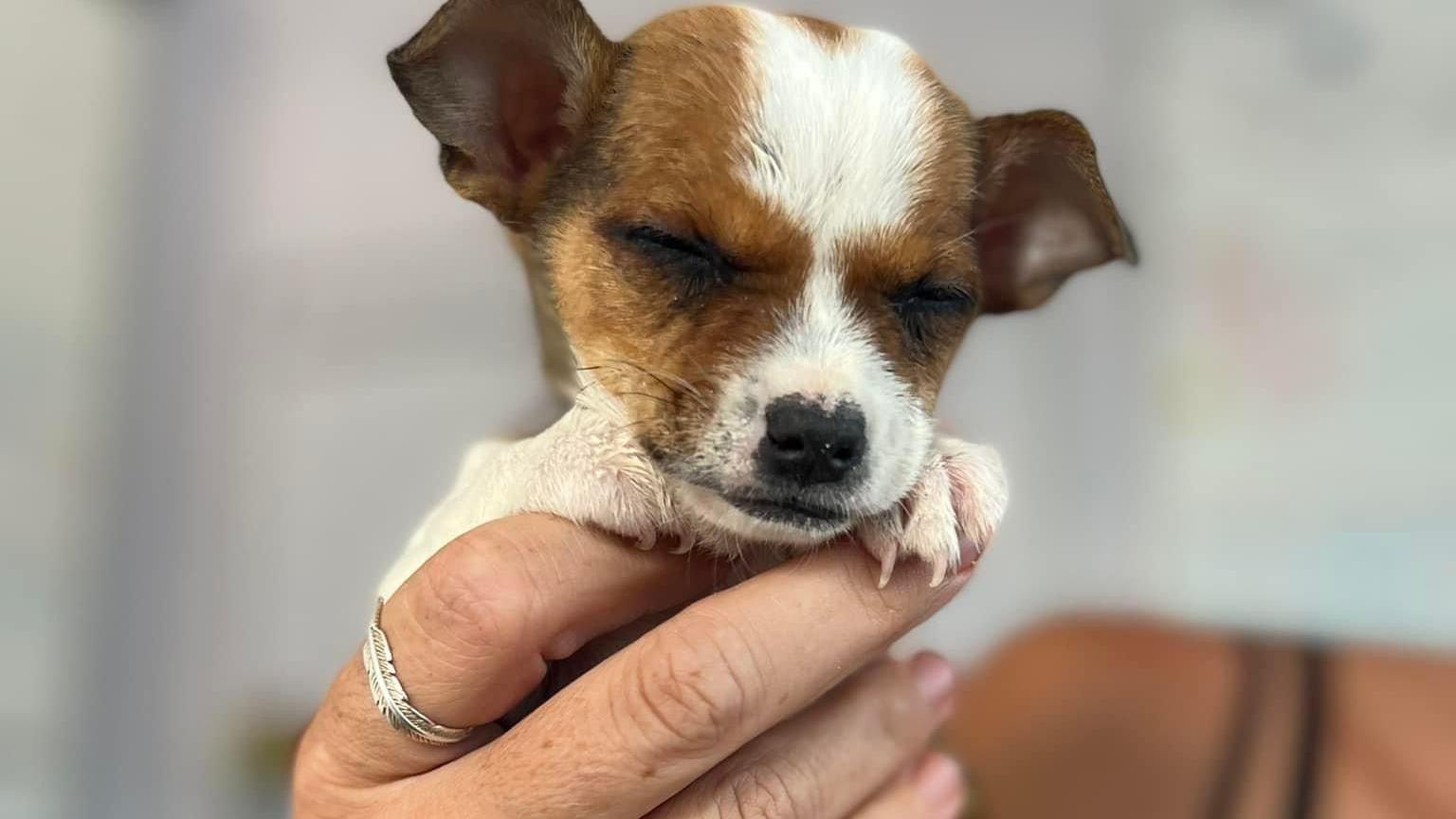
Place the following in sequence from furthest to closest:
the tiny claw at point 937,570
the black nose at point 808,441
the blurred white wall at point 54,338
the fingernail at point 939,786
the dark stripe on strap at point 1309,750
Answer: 1. the blurred white wall at point 54,338
2. the dark stripe on strap at point 1309,750
3. the fingernail at point 939,786
4. the tiny claw at point 937,570
5. the black nose at point 808,441

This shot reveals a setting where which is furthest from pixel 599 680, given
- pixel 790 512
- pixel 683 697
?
pixel 790 512

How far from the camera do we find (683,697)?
134 centimetres

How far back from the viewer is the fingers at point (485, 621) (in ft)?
4.67

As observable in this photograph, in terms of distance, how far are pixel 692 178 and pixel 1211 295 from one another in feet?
10.2

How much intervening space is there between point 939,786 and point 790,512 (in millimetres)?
936

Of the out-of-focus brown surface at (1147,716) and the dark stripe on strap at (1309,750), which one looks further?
the out-of-focus brown surface at (1147,716)

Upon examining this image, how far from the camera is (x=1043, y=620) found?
3.81 m

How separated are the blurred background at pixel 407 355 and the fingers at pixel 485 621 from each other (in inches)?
50.9

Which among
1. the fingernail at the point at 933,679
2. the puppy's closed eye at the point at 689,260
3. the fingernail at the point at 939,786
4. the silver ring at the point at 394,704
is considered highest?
the puppy's closed eye at the point at 689,260

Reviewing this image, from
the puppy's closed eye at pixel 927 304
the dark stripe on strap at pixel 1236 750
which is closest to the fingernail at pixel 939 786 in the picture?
the puppy's closed eye at pixel 927 304

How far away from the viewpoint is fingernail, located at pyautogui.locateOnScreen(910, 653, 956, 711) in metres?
1.95

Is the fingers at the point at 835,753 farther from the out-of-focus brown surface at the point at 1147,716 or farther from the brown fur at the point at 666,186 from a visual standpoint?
the out-of-focus brown surface at the point at 1147,716

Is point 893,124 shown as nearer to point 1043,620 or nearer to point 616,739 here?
point 616,739

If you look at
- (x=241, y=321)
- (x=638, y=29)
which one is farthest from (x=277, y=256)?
(x=638, y=29)
